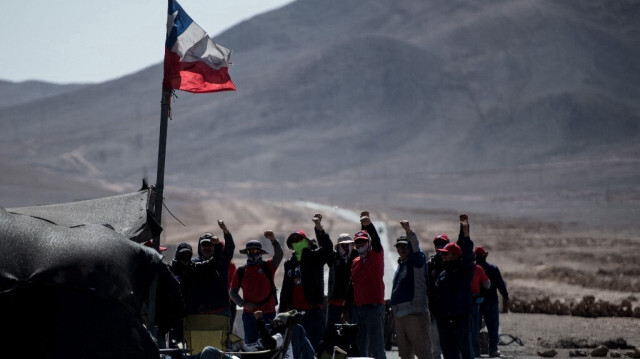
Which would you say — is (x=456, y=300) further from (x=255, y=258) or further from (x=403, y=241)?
(x=255, y=258)

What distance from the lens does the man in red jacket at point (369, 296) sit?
38.7 feet

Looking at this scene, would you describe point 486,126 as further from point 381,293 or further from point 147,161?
point 381,293

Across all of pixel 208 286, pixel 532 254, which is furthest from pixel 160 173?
pixel 532 254

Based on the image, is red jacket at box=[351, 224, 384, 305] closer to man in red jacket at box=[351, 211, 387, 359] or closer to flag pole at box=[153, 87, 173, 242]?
man in red jacket at box=[351, 211, 387, 359]

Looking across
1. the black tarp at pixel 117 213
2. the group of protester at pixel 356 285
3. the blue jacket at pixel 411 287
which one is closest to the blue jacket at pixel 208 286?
A: the group of protester at pixel 356 285

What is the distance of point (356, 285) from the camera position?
11859 millimetres

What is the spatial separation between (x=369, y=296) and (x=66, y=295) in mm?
5817

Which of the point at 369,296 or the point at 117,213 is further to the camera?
the point at 369,296

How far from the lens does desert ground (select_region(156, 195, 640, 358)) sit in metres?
20.8

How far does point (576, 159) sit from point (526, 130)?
18823mm

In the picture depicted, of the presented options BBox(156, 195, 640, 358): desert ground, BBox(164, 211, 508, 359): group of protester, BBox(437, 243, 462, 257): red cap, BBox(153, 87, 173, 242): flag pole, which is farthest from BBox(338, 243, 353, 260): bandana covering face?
BBox(156, 195, 640, 358): desert ground

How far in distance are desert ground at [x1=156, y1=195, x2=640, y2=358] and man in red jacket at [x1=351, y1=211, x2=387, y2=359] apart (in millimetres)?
4185

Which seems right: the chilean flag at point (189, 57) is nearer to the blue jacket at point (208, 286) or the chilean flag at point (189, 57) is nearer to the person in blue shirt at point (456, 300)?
the blue jacket at point (208, 286)

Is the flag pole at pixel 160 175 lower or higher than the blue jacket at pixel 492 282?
higher
